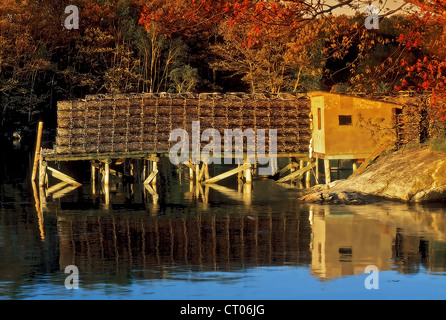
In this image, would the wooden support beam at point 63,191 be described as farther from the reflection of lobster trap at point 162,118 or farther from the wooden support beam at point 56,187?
the reflection of lobster trap at point 162,118

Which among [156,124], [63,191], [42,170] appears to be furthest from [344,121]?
[42,170]

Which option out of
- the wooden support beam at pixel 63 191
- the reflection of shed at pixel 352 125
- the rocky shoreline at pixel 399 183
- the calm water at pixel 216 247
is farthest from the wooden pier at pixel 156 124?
the rocky shoreline at pixel 399 183

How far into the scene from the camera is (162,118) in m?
31.6

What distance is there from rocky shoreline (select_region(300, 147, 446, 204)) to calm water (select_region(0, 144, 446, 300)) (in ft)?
2.94

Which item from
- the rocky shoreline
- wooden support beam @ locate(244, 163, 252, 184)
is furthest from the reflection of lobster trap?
the rocky shoreline

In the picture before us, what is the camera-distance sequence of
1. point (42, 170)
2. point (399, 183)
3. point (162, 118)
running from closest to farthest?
point (399, 183), point (42, 170), point (162, 118)

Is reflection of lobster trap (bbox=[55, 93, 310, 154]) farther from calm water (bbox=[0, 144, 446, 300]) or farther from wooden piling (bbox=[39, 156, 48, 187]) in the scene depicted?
calm water (bbox=[0, 144, 446, 300])

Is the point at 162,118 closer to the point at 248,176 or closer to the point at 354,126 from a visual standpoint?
the point at 248,176

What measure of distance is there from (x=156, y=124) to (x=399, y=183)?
31.7 ft

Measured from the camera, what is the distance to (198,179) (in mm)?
32812

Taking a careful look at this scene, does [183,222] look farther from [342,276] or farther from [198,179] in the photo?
[198,179]

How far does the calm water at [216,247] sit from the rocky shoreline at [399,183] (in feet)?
2.94

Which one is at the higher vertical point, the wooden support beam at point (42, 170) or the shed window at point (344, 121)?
the shed window at point (344, 121)

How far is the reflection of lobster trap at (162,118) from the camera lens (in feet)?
101
